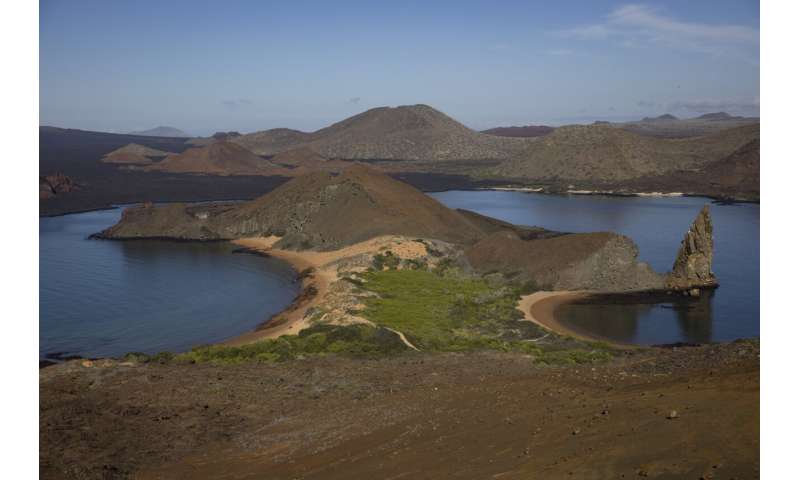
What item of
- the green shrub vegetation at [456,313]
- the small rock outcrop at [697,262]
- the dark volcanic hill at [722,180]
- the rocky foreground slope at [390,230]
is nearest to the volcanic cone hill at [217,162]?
the rocky foreground slope at [390,230]

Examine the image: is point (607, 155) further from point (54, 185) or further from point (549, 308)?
point (549, 308)

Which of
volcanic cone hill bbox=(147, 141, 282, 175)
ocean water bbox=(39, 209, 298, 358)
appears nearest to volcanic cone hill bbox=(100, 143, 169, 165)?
volcanic cone hill bbox=(147, 141, 282, 175)

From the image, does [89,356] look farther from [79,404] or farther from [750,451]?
[750,451]

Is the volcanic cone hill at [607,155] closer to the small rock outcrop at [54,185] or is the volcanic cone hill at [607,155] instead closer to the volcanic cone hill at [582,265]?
the small rock outcrop at [54,185]

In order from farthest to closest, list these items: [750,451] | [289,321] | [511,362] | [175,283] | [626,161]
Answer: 1. [626,161]
2. [175,283]
3. [289,321]
4. [511,362]
5. [750,451]

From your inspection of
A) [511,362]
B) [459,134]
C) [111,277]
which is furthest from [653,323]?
[459,134]

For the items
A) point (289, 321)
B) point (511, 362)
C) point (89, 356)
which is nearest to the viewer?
point (511, 362)

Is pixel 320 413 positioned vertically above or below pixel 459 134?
below
